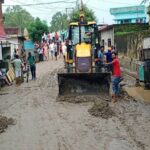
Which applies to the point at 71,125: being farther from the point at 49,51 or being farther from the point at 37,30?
the point at 37,30

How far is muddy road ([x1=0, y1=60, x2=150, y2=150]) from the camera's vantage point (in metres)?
11.0

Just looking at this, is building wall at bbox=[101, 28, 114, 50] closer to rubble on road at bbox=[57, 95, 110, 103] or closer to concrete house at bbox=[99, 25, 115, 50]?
concrete house at bbox=[99, 25, 115, 50]

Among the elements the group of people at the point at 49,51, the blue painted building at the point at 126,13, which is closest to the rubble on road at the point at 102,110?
the group of people at the point at 49,51

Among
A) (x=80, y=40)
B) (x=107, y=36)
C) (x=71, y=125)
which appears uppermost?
(x=107, y=36)

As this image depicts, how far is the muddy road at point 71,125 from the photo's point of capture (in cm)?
1096

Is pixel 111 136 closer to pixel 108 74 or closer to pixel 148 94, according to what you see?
pixel 108 74

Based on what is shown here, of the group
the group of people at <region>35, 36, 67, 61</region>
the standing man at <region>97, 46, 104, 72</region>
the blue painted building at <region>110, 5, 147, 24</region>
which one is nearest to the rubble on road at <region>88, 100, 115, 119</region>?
the standing man at <region>97, 46, 104, 72</region>

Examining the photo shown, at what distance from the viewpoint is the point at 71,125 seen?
13180 millimetres

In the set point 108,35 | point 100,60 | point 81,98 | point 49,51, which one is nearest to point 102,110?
point 81,98

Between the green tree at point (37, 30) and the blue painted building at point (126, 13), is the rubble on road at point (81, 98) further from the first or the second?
the blue painted building at point (126, 13)

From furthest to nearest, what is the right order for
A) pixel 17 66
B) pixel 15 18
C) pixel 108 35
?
1. pixel 15 18
2. pixel 108 35
3. pixel 17 66

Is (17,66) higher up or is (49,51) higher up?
(49,51)

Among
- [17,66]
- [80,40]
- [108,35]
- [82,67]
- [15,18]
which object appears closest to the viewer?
[82,67]

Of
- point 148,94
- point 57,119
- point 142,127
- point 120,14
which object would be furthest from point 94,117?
point 120,14
